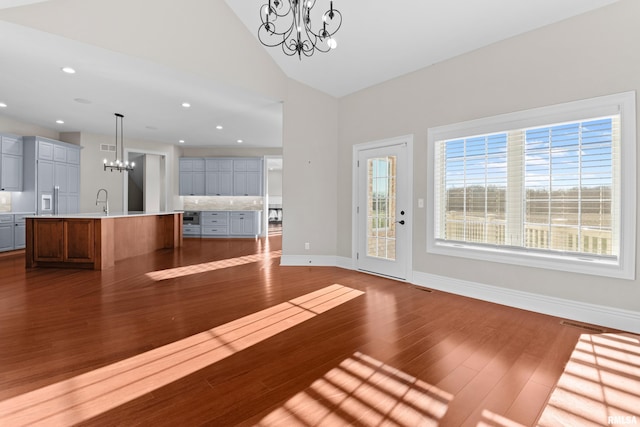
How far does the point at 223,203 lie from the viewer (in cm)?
1037

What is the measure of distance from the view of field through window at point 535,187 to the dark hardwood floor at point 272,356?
913mm

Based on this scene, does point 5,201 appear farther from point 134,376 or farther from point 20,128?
point 134,376

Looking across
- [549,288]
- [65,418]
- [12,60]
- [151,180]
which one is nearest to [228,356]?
[65,418]

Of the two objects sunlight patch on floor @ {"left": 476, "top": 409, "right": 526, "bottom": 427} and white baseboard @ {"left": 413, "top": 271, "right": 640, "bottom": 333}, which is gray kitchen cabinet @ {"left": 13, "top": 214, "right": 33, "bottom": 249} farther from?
sunlight patch on floor @ {"left": 476, "top": 409, "right": 526, "bottom": 427}

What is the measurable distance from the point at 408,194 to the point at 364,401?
327 cm

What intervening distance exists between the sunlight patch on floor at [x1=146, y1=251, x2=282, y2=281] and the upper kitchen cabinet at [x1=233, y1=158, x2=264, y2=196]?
3.66m

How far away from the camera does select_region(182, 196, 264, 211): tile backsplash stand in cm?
1025

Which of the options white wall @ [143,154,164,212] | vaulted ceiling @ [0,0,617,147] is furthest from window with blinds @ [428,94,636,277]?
white wall @ [143,154,164,212]

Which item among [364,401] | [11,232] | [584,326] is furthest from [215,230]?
[584,326]

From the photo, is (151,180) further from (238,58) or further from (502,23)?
(502,23)

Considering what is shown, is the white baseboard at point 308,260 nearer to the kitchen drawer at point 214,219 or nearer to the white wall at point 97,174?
the kitchen drawer at point 214,219

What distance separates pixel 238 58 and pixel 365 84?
6.86ft

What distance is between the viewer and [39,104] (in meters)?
5.87

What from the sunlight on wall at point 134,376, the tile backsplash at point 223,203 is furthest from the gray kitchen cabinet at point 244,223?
the sunlight on wall at point 134,376
